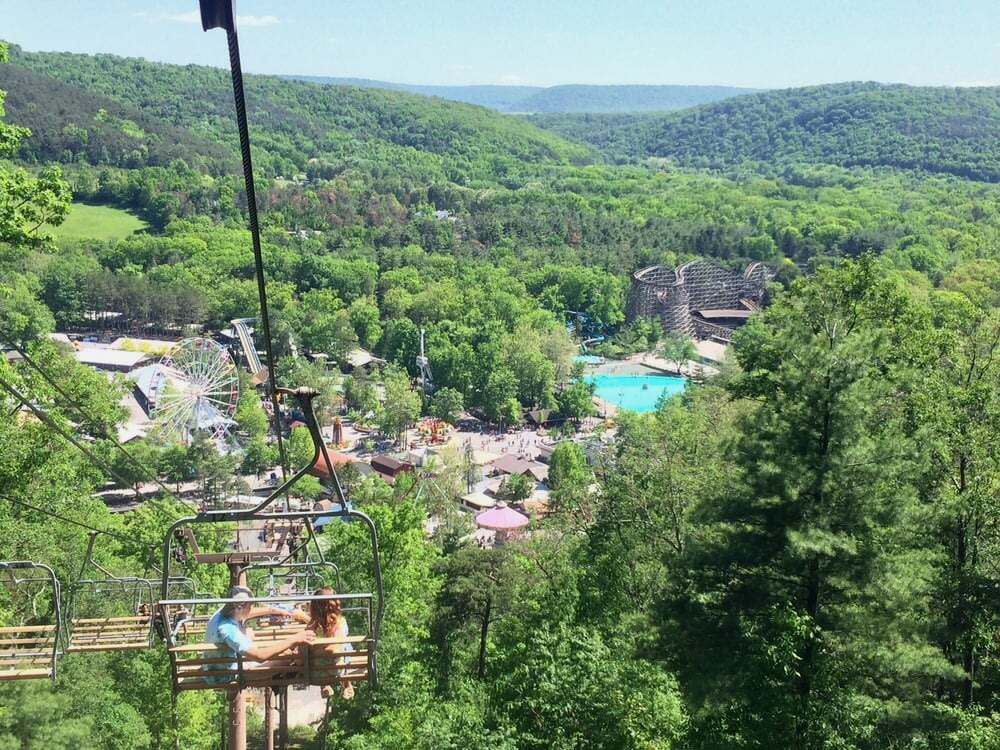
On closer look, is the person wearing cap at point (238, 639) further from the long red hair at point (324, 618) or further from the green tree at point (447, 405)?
the green tree at point (447, 405)

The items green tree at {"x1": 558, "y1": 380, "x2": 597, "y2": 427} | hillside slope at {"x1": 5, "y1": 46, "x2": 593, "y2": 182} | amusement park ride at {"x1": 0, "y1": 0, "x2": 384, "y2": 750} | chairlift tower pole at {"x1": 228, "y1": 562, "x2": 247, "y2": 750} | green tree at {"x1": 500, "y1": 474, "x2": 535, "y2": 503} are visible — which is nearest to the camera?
Answer: amusement park ride at {"x1": 0, "y1": 0, "x2": 384, "y2": 750}

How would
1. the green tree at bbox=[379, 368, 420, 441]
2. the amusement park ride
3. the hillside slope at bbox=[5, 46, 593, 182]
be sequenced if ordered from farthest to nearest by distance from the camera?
the hillside slope at bbox=[5, 46, 593, 182] < the green tree at bbox=[379, 368, 420, 441] < the amusement park ride

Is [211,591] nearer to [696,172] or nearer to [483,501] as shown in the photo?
[483,501]

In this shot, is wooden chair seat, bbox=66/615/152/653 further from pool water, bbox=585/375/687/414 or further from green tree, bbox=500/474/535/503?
pool water, bbox=585/375/687/414

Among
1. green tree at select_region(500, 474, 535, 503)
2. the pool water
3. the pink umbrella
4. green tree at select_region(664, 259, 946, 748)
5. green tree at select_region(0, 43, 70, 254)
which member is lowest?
the pool water

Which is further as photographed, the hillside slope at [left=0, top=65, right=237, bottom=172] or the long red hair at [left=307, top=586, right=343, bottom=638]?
the hillside slope at [left=0, top=65, right=237, bottom=172]

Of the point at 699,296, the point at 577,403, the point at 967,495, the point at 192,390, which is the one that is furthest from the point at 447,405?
the point at 967,495

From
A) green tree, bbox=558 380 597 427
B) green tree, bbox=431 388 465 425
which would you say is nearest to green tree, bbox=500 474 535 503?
green tree, bbox=431 388 465 425
